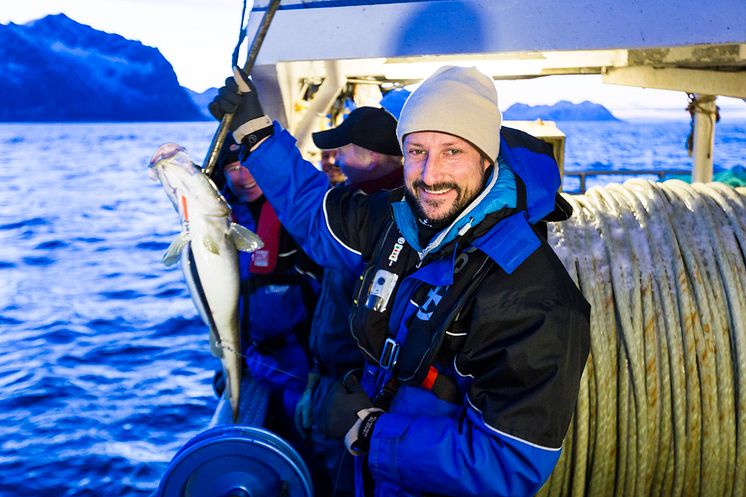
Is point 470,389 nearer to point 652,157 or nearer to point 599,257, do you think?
point 599,257

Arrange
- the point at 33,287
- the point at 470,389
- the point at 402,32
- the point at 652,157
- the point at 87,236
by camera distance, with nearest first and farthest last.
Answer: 1. the point at 470,389
2. the point at 402,32
3. the point at 33,287
4. the point at 87,236
5. the point at 652,157

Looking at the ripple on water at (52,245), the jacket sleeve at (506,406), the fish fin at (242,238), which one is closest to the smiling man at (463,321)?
the jacket sleeve at (506,406)

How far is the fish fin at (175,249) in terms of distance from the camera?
10.7 feet

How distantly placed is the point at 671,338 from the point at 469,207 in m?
1.56

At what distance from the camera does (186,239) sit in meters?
3.27

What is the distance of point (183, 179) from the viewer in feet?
10.1

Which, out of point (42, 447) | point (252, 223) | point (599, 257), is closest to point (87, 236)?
point (42, 447)

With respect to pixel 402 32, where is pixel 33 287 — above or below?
below

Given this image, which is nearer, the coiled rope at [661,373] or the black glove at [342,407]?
the black glove at [342,407]

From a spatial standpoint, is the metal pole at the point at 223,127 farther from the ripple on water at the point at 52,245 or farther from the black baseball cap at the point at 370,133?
the ripple on water at the point at 52,245

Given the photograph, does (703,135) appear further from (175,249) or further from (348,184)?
(175,249)

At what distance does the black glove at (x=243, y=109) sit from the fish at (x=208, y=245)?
25cm

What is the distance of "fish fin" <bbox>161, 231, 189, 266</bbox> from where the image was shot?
327 centimetres

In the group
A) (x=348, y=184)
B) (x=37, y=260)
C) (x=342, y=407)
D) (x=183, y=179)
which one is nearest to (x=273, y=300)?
(x=348, y=184)
